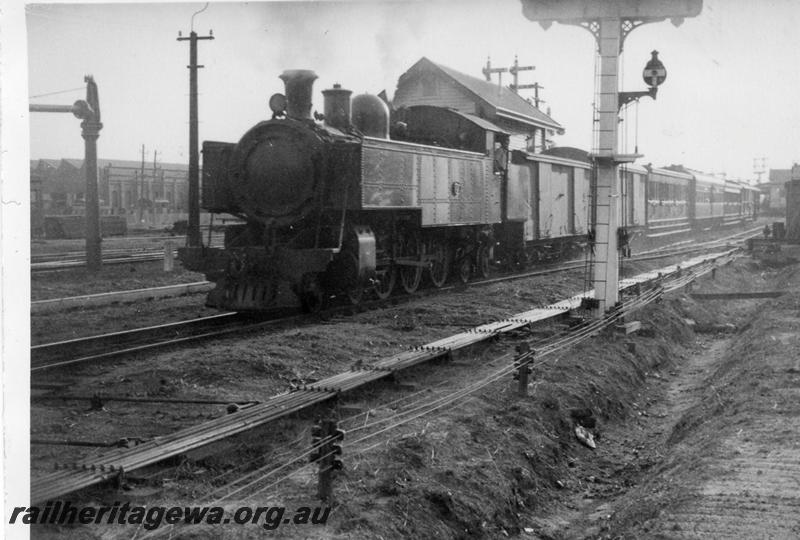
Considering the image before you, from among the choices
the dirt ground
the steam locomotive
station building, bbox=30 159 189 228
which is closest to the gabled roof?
the steam locomotive

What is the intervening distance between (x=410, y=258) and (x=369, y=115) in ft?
8.34

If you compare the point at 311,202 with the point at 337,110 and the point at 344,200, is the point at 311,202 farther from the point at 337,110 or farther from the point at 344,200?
the point at 337,110

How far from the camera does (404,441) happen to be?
5.94 m

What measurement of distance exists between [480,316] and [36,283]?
29.1 ft

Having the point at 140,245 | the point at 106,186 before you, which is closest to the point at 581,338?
the point at 140,245

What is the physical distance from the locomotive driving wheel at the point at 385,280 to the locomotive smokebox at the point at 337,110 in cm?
239

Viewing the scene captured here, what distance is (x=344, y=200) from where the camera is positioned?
38.0ft

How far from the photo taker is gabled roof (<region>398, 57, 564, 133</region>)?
23.6 m

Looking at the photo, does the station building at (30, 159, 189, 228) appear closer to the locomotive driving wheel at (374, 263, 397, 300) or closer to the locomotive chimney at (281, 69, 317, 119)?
the locomotive driving wheel at (374, 263, 397, 300)

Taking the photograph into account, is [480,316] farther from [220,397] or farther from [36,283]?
[36,283]

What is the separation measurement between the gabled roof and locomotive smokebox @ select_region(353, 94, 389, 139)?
10.4m

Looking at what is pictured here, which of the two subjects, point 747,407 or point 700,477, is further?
point 747,407

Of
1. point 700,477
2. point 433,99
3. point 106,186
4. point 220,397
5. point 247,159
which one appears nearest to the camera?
point 700,477

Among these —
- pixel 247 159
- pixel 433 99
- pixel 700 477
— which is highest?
pixel 433 99
